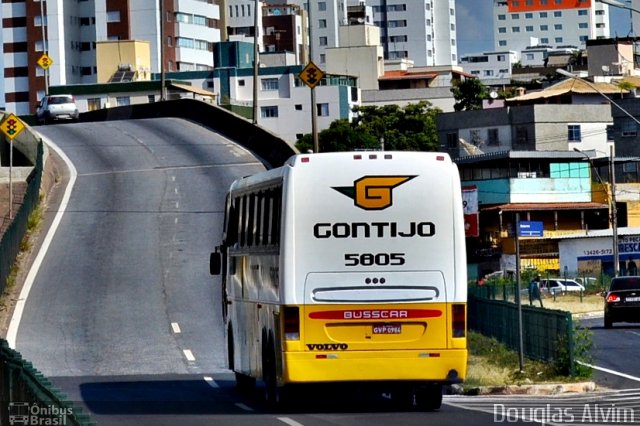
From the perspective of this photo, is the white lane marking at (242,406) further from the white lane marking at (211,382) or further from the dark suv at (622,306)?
the dark suv at (622,306)

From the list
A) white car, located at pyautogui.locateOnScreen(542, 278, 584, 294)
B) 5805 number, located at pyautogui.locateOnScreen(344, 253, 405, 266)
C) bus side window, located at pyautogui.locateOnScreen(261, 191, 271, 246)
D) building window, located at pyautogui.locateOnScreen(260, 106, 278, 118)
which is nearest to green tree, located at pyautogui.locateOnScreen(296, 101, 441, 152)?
building window, located at pyautogui.locateOnScreen(260, 106, 278, 118)

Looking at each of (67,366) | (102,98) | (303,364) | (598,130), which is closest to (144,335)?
(67,366)

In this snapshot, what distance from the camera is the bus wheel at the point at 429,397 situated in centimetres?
2086

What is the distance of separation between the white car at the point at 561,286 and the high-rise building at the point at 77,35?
299ft

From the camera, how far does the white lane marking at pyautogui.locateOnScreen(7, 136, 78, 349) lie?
118ft

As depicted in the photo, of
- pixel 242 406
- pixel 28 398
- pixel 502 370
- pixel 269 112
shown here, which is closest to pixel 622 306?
pixel 502 370

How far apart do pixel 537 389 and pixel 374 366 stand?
4.57 meters

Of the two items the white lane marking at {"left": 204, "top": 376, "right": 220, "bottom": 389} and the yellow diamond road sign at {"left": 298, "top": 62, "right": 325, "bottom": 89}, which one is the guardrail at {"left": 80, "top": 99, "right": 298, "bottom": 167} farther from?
the white lane marking at {"left": 204, "top": 376, "right": 220, "bottom": 389}

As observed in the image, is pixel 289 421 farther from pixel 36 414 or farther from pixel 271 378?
pixel 36 414

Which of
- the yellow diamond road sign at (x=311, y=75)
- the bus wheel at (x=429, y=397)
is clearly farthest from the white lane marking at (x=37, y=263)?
the bus wheel at (x=429, y=397)

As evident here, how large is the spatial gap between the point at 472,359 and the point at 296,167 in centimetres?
961

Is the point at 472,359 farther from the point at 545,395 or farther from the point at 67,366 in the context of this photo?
the point at 67,366

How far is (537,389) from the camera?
78.1ft

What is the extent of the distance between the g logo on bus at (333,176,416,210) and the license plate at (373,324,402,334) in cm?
151
